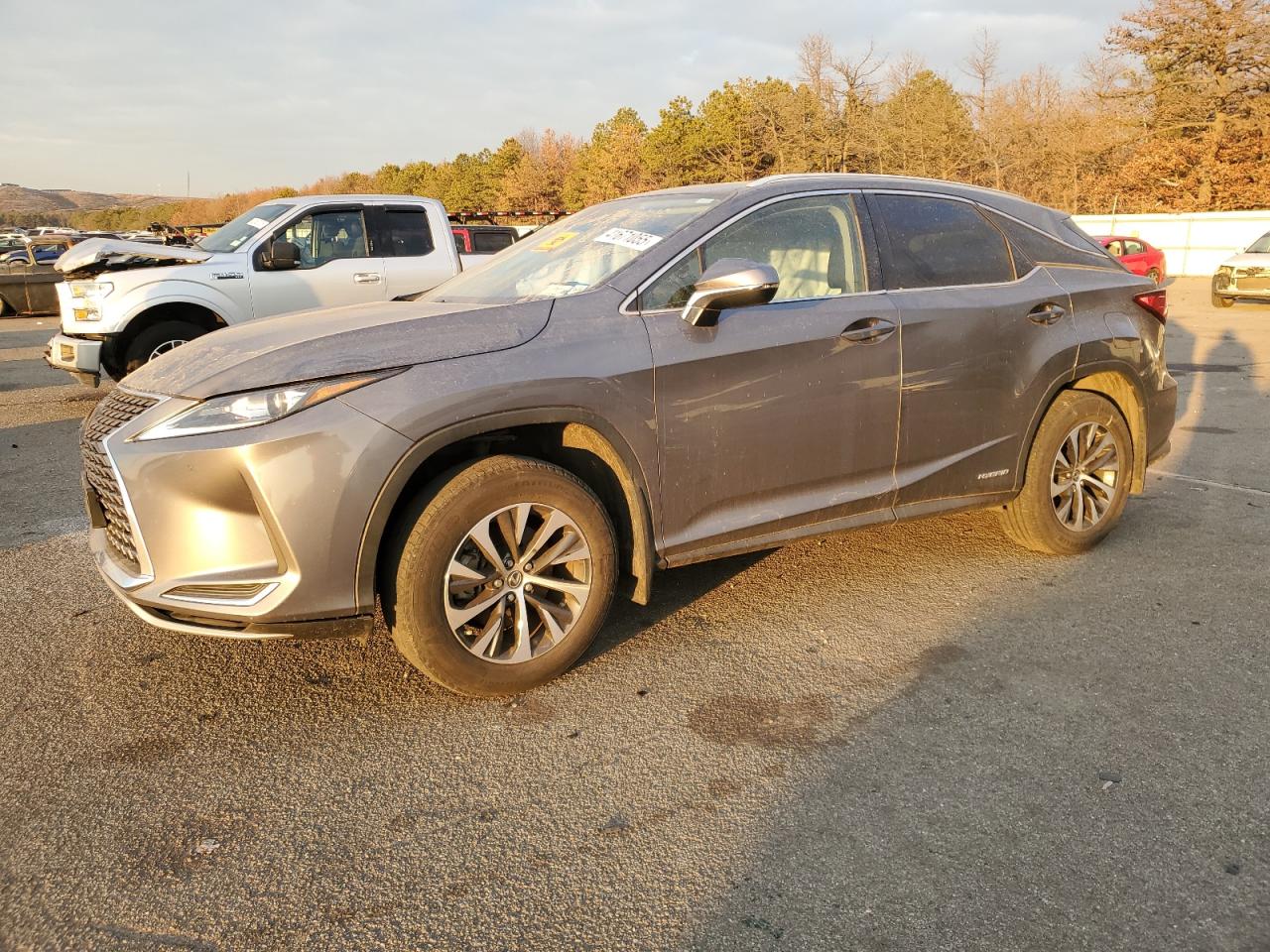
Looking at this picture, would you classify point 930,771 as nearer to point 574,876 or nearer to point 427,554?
point 574,876

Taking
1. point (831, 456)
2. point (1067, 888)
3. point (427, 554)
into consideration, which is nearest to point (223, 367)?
point (427, 554)

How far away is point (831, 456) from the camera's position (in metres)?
3.80

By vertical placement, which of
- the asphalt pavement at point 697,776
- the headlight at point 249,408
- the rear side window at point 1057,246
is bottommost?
the asphalt pavement at point 697,776

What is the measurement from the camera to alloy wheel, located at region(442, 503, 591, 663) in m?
3.12

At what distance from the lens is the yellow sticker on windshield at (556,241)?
13.8 ft

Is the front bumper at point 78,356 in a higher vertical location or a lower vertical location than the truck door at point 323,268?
lower

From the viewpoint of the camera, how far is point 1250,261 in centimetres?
1753

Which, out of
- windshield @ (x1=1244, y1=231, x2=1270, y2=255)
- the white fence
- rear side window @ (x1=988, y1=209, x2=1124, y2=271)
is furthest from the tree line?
rear side window @ (x1=988, y1=209, x2=1124, y2=271)

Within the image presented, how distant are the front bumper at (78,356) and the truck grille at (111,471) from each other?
5.71m

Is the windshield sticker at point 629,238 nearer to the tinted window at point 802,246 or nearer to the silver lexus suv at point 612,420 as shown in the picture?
the silver lexus suv at point 612,420

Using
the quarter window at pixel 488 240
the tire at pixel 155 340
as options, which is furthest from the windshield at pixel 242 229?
the quarter window at pixel 488 240

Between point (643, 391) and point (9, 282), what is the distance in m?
20.2

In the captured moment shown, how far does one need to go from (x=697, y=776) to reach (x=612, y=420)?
1.22 m

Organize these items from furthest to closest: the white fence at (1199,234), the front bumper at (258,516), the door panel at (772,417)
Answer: the white fence at (1199,234) < the door panel at (772,417) < the front bumper at (258,516)
